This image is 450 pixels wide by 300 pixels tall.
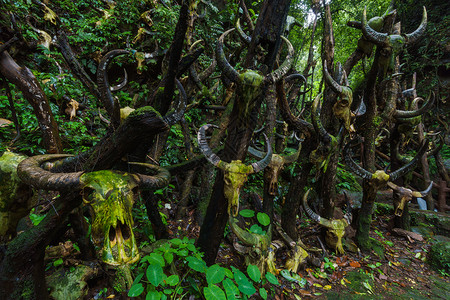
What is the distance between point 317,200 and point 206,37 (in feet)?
30.1

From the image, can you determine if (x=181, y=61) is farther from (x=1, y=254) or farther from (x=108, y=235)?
(x=1, y=254)

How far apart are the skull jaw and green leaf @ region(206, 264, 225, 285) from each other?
4.06ft

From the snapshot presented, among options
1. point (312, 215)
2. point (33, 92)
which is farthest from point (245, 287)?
point (33, 92)

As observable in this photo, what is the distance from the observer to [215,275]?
2.36 meters

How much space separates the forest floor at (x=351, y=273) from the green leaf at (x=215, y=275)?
131 centimetres

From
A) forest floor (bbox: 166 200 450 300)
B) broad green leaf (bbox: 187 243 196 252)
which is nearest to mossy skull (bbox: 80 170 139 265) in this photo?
broad green leaf (bbox: 187 243 196 252)

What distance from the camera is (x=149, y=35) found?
905cm

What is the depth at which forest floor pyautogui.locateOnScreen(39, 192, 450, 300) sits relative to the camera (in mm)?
3688

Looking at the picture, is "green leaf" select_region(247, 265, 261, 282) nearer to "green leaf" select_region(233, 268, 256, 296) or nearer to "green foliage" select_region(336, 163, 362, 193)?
"green leaf" select_region(233, 268, 256, 296)

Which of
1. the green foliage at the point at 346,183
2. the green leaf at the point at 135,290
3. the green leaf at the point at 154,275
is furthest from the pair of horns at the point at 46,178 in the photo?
the green foliage at the point at 346,183

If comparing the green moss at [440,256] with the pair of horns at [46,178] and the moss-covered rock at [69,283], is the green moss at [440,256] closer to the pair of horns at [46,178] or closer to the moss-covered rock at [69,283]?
the pair of horns at [46,178]

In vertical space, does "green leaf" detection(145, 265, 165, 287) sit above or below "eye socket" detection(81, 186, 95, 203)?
below

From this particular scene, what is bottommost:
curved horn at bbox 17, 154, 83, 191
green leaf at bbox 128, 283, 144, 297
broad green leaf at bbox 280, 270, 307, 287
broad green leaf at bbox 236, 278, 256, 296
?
broad green leaf at bbox 280, 270, 307, 287

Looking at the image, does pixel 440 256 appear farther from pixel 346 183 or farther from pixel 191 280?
pixel 191 280
